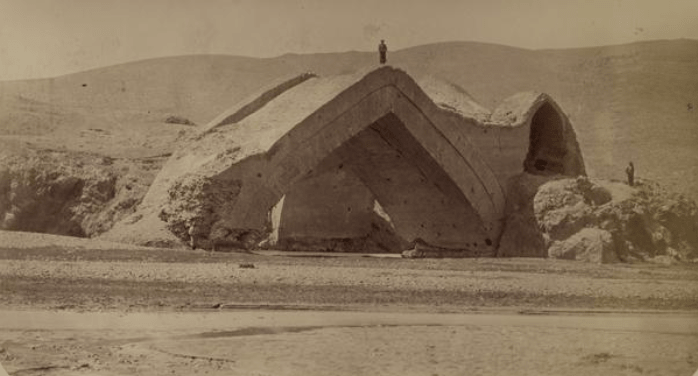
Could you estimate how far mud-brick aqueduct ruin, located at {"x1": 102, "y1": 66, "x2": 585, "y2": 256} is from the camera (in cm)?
1917

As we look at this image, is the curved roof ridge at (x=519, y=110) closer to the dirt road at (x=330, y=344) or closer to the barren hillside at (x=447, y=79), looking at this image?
the barren hillside at (x=447, y=79)

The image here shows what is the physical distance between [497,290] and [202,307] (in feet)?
14.7

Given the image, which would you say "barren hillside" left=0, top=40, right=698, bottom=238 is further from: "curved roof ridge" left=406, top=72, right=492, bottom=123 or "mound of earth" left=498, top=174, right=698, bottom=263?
"mound of earth" left=498, top=174, right=698, bottom=263

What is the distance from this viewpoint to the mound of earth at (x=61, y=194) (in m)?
23.1

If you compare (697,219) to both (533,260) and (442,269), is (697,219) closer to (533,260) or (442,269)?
(533,260)

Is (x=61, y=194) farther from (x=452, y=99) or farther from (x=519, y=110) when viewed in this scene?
(x=519, y=110)

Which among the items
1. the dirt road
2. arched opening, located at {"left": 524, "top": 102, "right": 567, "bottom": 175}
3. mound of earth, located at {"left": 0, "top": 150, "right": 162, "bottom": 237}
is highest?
arched opening, located at {"left": 524, "top": 102, "right": 567, "bottom": 175}

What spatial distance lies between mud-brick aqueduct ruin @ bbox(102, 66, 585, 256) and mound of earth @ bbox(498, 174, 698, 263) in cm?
134

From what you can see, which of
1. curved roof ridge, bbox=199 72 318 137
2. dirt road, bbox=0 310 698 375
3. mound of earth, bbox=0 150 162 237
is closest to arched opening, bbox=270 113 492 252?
curved roof ridge, bbox=199 72 318 137

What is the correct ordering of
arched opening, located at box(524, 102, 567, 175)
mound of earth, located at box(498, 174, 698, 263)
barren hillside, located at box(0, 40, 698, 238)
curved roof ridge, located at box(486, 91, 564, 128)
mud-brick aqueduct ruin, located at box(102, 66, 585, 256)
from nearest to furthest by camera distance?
1. mud-brick aqueduct ruin, located at box(102, 66, 585, 256)
2. mound of earth, located at box(498, 174, 698, 263)
3. curved roof ridge, located at box(486, 91, 564, 128)
4. arched opening, located at box(524, 102, 567, 175)
5. barren hillside, located at box(0, 40, 698, 238)

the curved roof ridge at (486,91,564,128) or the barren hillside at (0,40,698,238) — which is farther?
the barren hillside at (0,40,698,238)

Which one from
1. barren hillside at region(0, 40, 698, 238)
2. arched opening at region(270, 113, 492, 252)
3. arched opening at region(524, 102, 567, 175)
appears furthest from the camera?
barren hillside at region(0, 40, 698, 238)

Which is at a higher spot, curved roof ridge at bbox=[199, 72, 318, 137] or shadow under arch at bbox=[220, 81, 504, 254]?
curved roof ridge at bbox=[199, 72, 318, 137]

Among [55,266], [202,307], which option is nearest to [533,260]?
[55,266]
